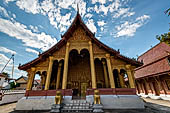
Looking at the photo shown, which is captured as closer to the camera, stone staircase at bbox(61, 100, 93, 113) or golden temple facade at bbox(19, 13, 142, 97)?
stone staircase at bbox(61, 100, 93, 113)

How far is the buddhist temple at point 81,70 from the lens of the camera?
7.26 meters

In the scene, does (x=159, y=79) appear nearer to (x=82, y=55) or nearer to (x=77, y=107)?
(x=82, y=55)

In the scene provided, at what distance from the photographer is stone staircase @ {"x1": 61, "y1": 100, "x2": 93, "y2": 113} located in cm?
625

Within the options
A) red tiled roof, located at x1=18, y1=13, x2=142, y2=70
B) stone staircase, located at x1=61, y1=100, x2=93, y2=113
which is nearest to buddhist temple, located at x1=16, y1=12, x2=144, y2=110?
red tiled roof, located at x1=18, y1=13, x2=142, y2=70

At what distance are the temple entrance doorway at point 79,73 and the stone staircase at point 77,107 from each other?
3647 mm

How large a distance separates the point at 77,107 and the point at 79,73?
17.4ft

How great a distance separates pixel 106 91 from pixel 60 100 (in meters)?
4.22

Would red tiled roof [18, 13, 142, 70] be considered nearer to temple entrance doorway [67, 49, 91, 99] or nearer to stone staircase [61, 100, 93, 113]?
temple entrance doorway [67, 49, 91, 99]

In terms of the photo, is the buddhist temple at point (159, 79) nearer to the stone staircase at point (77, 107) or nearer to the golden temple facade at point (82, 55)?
the golden temple facade at point (82, 55)

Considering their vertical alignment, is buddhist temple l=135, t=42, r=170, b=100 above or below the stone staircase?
above

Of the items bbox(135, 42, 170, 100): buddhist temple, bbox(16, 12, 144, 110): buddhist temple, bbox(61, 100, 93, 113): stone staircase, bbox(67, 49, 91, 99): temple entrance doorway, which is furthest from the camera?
bbox(135, 42, 170, 100): buddhist temple

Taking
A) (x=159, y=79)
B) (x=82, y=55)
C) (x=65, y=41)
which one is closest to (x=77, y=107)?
(x=82, y=55)

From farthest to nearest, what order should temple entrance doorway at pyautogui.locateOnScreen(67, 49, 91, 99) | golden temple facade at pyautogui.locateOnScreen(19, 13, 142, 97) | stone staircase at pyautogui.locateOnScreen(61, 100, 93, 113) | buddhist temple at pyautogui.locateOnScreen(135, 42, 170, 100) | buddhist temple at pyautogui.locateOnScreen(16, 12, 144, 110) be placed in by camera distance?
1. buddhist temple at pyautogui.locateOnScreen(135, 42, 170, 100)
2. temple entrance doorway at pyautogui.locateOnScreen(67, 49, 91, 99)
3. golden temple facade at pyautogui.locateOnScreen(19, 13, 142, 97)
4. buddhist temple at pyautogui.locateOnScreen(16, 12, 144, 110)
5. stone staircase at pyautogui.locateOnScreen(61, 100, 93, 113)

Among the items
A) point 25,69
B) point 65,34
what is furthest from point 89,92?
point 25,69
